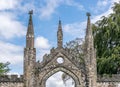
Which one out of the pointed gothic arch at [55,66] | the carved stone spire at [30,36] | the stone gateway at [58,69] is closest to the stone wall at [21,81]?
the stone gateway at [58,69]

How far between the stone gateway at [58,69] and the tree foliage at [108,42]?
5645 mm

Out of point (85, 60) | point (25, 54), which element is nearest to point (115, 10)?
point (85, 60)

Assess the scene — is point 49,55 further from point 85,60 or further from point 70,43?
point 70,43

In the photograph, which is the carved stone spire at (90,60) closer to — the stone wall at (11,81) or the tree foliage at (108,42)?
the tree foliage at (108,42)

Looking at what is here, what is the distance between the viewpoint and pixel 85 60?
119 ft

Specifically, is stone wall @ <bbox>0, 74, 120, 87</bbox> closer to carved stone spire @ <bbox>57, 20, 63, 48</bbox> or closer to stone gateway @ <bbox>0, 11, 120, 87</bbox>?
stone gateway @ <bbox>0, 11, 120, 87</bbox>

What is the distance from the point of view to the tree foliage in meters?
41.4

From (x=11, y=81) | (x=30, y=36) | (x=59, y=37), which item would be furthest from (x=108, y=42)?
(x=11, y=81)

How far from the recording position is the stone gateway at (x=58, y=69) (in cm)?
3516

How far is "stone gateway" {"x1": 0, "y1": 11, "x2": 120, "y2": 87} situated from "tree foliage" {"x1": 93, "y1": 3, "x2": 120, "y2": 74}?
565cm

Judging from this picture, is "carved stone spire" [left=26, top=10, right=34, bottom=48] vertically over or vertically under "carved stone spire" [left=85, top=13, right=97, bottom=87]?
over

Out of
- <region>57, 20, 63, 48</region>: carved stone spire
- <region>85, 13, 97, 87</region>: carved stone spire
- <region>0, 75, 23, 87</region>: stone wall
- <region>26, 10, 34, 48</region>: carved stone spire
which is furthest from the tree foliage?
<region>0, 75, 23, 87</region>: stone wall

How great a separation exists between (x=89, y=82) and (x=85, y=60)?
2325 mm

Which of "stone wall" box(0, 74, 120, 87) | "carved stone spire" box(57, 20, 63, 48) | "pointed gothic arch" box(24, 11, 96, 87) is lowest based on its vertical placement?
"stone wall" box(0, 74, 120, 87)
